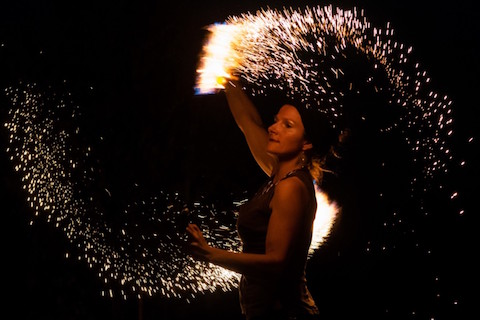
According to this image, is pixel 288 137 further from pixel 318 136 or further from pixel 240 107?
pixel 240 107

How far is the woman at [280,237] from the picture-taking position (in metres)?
2.27

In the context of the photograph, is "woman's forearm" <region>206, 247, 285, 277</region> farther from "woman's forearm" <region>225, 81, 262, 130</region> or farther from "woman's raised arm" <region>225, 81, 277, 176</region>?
"woman's forearm" <region>225, 81, 262, 130</region>

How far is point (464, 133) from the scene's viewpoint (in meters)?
4.70

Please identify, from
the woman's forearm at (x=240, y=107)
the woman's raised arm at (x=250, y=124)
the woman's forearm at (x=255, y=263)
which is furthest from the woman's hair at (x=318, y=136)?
the woman's forearm at (x=255, y=263)

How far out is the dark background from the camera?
3.82m

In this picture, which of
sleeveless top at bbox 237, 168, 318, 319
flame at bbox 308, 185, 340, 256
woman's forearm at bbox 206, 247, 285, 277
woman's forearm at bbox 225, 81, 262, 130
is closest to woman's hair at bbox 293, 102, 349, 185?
sleeveless top at bbox 237, 168, 318, 319

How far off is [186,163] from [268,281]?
176 cm

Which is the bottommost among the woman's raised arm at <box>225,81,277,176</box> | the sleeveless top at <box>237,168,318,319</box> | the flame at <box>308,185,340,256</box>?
the flame at <box>308,185,340,256</box>

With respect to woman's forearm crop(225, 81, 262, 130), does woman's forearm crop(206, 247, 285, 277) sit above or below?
below

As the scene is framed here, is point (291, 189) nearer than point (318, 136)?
Yes

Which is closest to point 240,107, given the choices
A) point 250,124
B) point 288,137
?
point 250,124

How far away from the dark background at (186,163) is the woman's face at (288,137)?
1009 mm

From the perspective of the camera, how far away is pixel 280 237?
7.48 ft

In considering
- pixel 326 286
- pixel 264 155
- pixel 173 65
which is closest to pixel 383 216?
pixel 326 286
